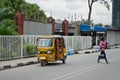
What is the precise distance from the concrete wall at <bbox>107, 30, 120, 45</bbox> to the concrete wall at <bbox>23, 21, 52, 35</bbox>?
22.7 metres

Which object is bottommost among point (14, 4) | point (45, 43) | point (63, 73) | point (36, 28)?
point (63, 73)

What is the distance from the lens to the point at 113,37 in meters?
76.0

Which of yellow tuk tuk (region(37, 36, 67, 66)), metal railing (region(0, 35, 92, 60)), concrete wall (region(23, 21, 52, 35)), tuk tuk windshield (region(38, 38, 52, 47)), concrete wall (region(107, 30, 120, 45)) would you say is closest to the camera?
yellow tuk tuk (region(37, 36, 67, 66))

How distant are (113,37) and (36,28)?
32109 mm

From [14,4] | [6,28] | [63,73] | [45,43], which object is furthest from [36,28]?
[63,73]

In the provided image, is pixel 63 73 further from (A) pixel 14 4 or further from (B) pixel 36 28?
(A) pixel 14 4

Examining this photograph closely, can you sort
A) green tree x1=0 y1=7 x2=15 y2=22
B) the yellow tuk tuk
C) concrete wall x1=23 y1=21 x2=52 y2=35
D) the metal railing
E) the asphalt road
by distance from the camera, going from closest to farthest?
the asphalt road, the yellow tuk tuk, the metal railing, green tree x1=0 y1=7 x2=15 y2=22, concrete wall x1=23 y1=21 x2=52 y2=35

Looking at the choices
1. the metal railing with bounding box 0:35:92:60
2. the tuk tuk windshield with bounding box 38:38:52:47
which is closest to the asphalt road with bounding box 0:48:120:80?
the tuk tuk windshield with bounding box 38:38:52:47

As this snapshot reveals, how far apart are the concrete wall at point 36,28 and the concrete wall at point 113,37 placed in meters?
22.7

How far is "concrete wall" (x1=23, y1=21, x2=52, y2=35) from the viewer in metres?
43.9

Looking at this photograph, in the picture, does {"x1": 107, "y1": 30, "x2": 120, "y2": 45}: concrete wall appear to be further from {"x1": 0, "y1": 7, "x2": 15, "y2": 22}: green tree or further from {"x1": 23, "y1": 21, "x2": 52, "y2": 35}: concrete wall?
{"x1": 0, "y1": 7, "x2": 15, "y2": 22}: green tree

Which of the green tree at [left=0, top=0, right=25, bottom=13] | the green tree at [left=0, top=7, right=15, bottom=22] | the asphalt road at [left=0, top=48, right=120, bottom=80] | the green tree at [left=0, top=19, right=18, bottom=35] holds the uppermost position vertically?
the green tree at [left=0, top=0, right=25, bottom=13]

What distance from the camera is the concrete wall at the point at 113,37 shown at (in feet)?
236

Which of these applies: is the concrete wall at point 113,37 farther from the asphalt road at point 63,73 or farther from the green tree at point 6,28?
the asphalt road at point 63,73
